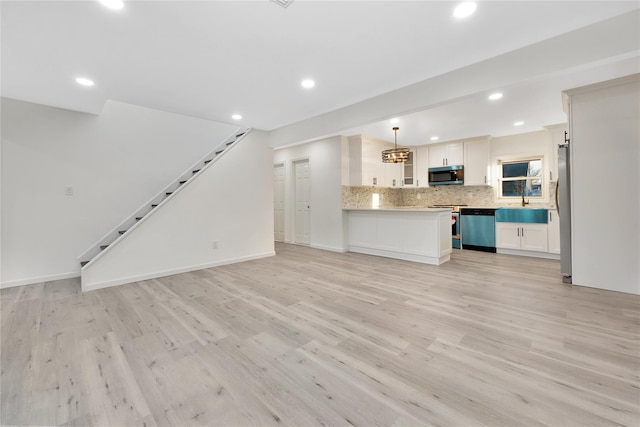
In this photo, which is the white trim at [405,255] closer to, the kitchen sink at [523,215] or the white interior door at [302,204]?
the white interior door at [302,204]

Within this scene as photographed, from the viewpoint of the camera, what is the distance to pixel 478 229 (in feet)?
18.8

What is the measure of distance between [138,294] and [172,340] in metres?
1.52

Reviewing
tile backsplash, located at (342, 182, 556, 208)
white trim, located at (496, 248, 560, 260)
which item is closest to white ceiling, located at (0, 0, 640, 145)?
tile backsplash, located at (342, 182, 556, 208)

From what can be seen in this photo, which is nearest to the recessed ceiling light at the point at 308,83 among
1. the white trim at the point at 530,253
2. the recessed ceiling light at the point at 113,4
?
the recessed ceiling light at the point at 113,4

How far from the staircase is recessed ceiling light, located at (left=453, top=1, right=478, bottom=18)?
3907mm

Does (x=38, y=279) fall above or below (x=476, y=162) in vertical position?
below

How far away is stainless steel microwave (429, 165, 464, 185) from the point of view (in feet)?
20.4

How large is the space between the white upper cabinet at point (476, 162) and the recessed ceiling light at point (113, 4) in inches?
254

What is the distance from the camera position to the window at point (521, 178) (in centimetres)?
570

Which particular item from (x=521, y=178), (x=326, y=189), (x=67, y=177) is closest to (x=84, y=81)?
(x=67, y=177)

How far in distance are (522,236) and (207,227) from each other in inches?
234

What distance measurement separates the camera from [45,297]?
10.3 feet

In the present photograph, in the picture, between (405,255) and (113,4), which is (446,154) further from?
(113,4)

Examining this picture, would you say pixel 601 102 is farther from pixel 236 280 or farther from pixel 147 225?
pixel 147 225
